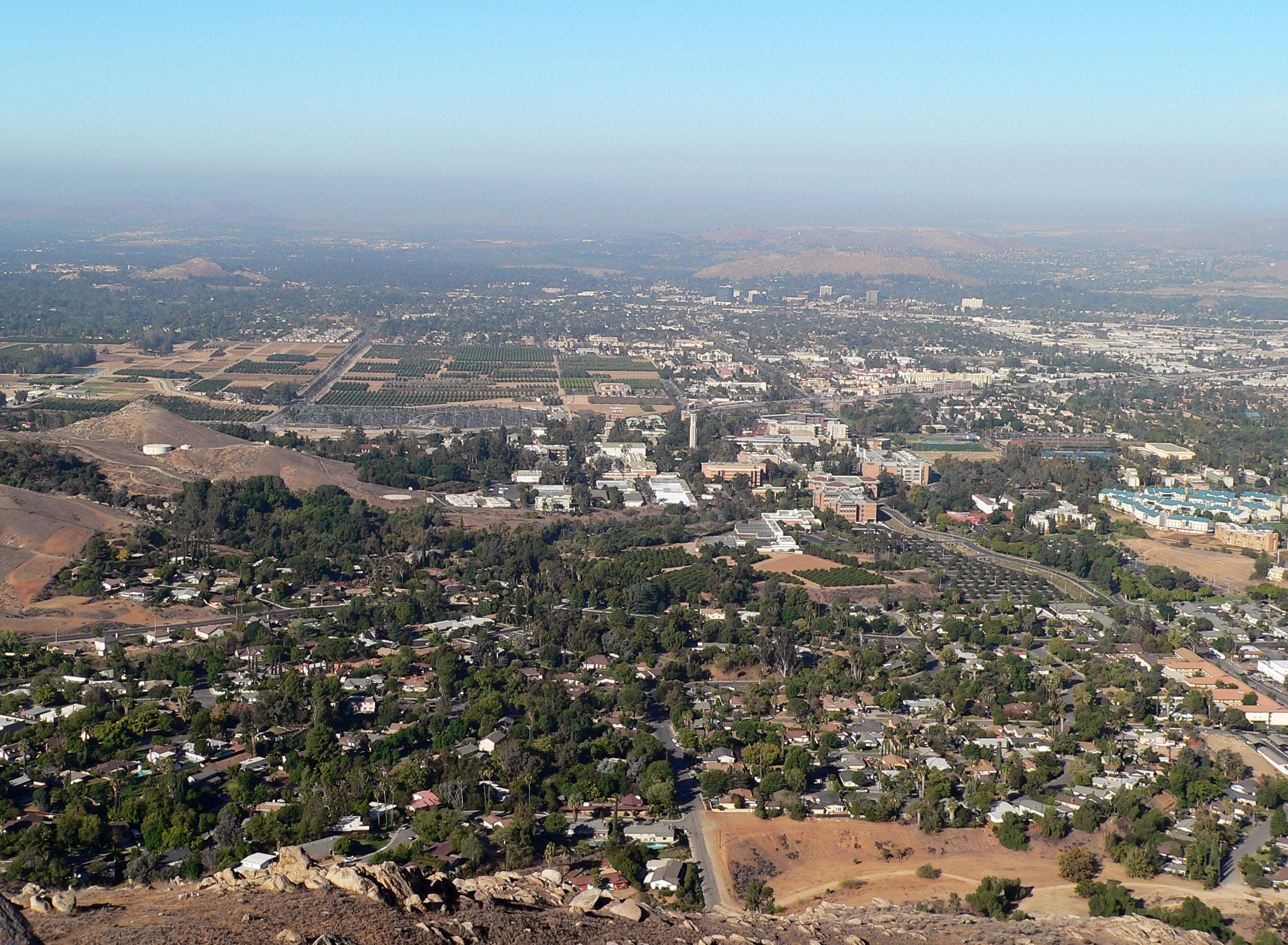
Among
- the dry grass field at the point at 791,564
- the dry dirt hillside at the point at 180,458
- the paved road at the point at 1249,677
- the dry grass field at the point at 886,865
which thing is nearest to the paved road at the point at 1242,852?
the dry grass field at the point at 886,865

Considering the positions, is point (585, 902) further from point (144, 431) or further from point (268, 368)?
point (268, 368)

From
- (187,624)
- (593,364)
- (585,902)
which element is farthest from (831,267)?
(585,902)

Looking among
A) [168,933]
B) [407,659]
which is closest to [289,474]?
[407,659]

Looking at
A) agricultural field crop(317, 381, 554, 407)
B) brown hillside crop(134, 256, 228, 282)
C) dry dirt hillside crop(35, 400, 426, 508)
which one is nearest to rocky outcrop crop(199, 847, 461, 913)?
dry dirt hillside crop(35, 400, 426, 508)

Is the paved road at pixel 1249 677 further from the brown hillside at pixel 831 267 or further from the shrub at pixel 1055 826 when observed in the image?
the brown hillside at pixel 831 267

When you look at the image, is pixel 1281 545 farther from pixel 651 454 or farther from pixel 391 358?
pixel 391 358

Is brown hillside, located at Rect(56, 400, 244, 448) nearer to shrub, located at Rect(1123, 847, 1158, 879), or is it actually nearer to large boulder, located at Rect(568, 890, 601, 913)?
large boulder, located at Rect(568, 890, 601, 913)
